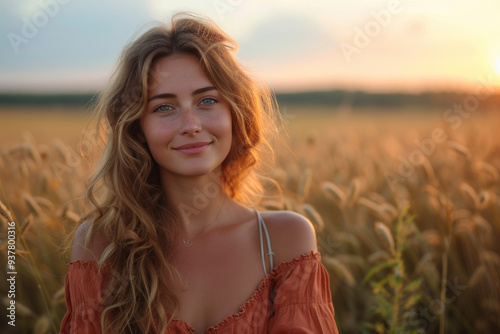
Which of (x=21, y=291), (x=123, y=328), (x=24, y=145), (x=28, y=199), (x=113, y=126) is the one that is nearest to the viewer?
(x=123, y=328)

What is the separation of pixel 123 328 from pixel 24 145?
50.4 inches

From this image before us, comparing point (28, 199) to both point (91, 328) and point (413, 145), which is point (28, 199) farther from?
point (413, 145)

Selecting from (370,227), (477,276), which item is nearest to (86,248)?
(477,276)

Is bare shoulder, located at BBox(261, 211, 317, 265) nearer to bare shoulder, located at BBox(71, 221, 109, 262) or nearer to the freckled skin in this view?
the freckled skin

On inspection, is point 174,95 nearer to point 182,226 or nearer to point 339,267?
point 182,226

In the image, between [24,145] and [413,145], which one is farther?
[413,145]

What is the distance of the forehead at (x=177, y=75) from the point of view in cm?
176

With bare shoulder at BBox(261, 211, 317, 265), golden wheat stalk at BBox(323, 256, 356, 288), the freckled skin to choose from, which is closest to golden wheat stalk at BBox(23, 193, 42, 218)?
the freckled skin

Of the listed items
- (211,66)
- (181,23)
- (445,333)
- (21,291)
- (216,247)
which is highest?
(181,23)

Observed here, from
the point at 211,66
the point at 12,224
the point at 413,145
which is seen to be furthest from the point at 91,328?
the point at 413,145

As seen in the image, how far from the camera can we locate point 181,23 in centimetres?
189

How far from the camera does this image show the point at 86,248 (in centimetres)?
179

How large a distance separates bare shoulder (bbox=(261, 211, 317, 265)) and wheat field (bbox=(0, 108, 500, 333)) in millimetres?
324

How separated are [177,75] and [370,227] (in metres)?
2.19
